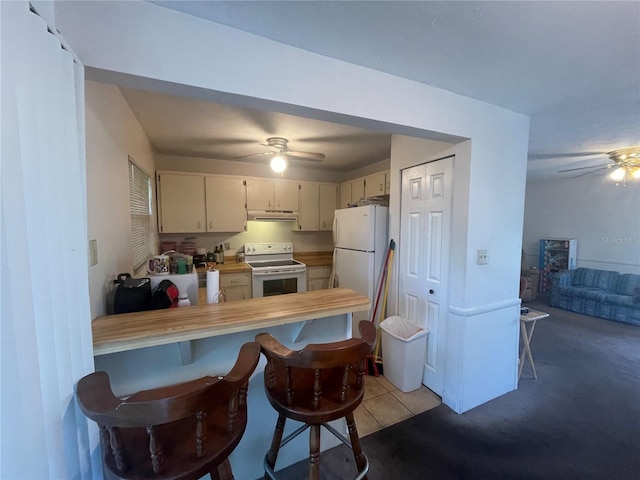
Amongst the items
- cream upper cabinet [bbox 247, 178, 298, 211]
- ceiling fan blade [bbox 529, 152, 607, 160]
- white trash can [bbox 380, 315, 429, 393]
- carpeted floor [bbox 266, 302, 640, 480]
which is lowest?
carpeted floor [bbox 266, 302, 640, 480]

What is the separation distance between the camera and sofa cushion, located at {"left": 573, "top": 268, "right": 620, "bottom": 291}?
4.34 m

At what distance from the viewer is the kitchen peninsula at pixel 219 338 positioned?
110 cm

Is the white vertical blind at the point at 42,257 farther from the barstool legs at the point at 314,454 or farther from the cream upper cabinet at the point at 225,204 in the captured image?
the cream upper cabinet at the point at 225,204

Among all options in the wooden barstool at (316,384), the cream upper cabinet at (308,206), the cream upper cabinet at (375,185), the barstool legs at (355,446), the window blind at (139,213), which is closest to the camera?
the wooden barstool at (316,384)

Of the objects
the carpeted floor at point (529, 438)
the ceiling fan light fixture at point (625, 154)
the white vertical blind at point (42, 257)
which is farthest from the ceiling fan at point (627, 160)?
the white vertical blind at point (42, 257)

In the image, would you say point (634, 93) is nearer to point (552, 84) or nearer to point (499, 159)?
point (552, 84)

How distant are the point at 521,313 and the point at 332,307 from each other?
2.30m

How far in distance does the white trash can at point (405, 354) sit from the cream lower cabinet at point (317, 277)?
174 cm

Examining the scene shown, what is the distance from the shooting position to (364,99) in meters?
1.48

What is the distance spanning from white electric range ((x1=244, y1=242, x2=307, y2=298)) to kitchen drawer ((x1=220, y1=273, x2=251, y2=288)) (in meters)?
0.09

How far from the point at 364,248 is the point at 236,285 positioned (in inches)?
73.4

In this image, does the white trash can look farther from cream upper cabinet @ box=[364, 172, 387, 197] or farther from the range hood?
the range hood

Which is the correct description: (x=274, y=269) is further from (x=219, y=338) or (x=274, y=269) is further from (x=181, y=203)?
(x=219, y=338)

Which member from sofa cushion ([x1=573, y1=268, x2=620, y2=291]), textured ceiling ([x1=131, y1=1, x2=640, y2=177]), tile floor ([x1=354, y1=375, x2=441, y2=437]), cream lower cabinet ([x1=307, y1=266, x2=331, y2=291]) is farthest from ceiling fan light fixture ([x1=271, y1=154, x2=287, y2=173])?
sofa cushion ([x1=573, y1=268, x2=620, y2=291])
